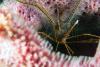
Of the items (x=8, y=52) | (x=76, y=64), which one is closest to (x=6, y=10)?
Result: (x=8, y=52)

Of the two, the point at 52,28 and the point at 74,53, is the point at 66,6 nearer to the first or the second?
the point at 52,28

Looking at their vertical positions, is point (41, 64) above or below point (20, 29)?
below

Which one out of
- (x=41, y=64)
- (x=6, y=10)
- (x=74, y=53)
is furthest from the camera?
(x=74, y=53)

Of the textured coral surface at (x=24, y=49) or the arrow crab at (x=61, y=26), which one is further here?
the arrow crab at (x=61, y=26)

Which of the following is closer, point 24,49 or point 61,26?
point 24,49

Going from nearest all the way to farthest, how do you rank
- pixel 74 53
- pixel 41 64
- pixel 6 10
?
1. pixel 6 10
2. pixel 41 64
3. pixel 74 53

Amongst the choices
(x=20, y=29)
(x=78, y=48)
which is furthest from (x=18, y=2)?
(x=20, y=29)

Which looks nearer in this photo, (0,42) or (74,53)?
(0,42)

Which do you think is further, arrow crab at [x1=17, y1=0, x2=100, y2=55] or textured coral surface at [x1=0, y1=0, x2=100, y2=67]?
arrow crab at [x1=17, y1=0, x2=100, y2=55]

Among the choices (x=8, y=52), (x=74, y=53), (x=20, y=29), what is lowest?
(x=74, y=53)

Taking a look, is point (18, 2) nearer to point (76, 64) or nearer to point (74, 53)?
point (74, 53)
